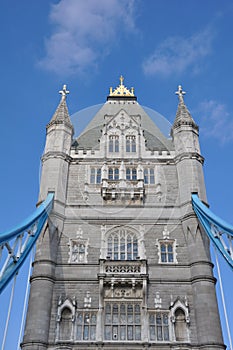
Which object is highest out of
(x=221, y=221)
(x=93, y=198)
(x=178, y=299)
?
(x=93, y=198)

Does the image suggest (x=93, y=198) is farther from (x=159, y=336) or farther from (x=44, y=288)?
(x=159, y=336)

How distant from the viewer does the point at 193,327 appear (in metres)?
17.2

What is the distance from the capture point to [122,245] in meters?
20.0

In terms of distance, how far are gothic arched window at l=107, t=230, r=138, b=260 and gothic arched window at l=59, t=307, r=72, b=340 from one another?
3.17 m

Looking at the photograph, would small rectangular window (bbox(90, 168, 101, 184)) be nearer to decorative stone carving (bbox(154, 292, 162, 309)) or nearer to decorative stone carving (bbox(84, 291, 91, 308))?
decorative stone carving (bbox(84, 291, 91, 308))

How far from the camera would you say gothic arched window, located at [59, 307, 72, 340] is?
1716 cm

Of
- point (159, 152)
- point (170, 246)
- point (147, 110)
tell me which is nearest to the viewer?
point (170, 246)

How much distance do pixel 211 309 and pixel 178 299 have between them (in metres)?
1.50

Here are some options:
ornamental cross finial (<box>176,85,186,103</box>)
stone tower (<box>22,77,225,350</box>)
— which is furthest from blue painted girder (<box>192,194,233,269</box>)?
ornamental cross finial (<box>176,85,186,103</box>)

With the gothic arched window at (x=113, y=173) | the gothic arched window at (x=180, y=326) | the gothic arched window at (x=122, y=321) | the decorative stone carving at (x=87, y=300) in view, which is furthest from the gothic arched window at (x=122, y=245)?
the gothic arched window at (x=113, y=173)

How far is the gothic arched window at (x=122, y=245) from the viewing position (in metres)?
19.6

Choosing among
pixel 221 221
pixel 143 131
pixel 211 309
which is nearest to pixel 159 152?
pixel 143 131

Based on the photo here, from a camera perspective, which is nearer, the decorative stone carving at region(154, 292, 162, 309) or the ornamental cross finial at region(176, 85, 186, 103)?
the decorative stone carving at region(154, 292, 162, 309)

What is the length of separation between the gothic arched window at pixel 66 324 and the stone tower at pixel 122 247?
41 millimetres
